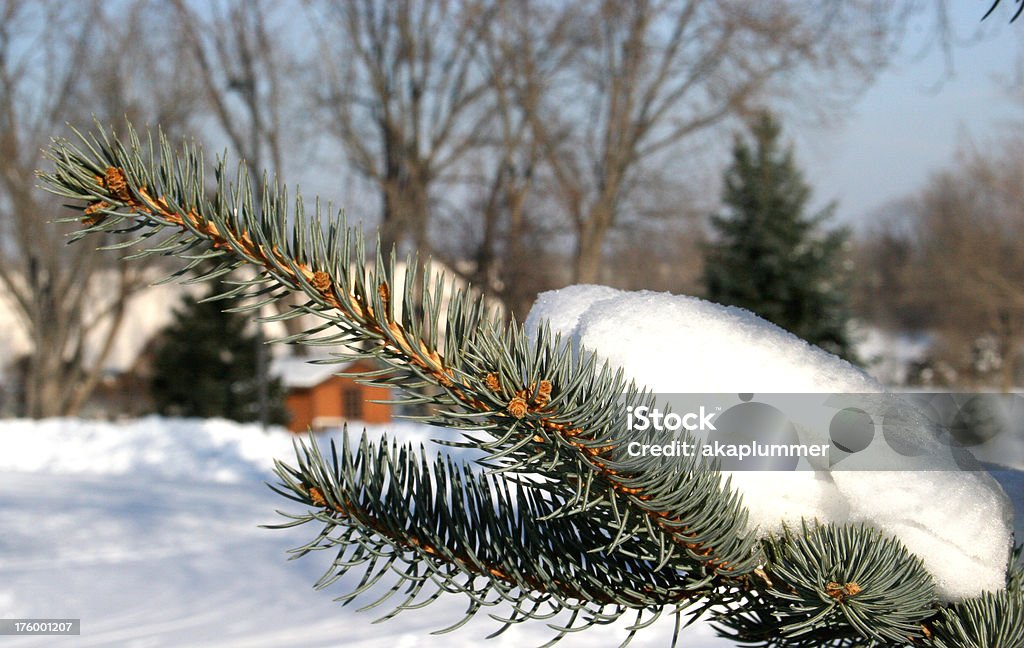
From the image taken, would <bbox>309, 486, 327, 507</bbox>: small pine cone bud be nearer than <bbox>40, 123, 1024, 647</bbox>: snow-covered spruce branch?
No

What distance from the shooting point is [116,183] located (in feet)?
1.88

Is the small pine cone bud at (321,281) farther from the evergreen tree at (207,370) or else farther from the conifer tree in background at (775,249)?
the evergreen tree at (207,370)

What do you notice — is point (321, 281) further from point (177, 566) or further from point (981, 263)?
point (981, 263)

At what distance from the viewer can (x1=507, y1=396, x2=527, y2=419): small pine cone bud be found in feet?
1.99

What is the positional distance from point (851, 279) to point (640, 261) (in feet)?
16.9

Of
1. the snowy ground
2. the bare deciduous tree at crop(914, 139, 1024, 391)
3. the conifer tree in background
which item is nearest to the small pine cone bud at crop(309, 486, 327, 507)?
the snowy ground

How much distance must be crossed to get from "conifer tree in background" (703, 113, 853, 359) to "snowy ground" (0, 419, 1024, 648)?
882 centimetres

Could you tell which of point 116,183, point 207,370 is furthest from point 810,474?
point 207,370

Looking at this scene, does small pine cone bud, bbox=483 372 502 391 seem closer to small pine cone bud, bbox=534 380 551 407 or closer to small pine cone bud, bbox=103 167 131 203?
small pine cone bud, bbox=534 380 551 407

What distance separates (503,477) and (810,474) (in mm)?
257

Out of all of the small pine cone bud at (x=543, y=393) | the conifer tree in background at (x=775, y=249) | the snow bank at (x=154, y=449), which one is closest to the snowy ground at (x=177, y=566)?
the snow bank at (x=154, y=449)

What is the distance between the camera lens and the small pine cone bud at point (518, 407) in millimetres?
606

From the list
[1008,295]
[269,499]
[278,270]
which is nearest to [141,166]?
[278,270]

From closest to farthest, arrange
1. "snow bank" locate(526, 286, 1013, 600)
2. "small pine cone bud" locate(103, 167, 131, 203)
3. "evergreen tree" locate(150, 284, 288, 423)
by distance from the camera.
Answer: "small pine cone bud" locate(103, 167, 131, 203), "snow bank" locate(526, 286, 1013, 600), "evergreen tree" locate(150, 284, 288, 423)
